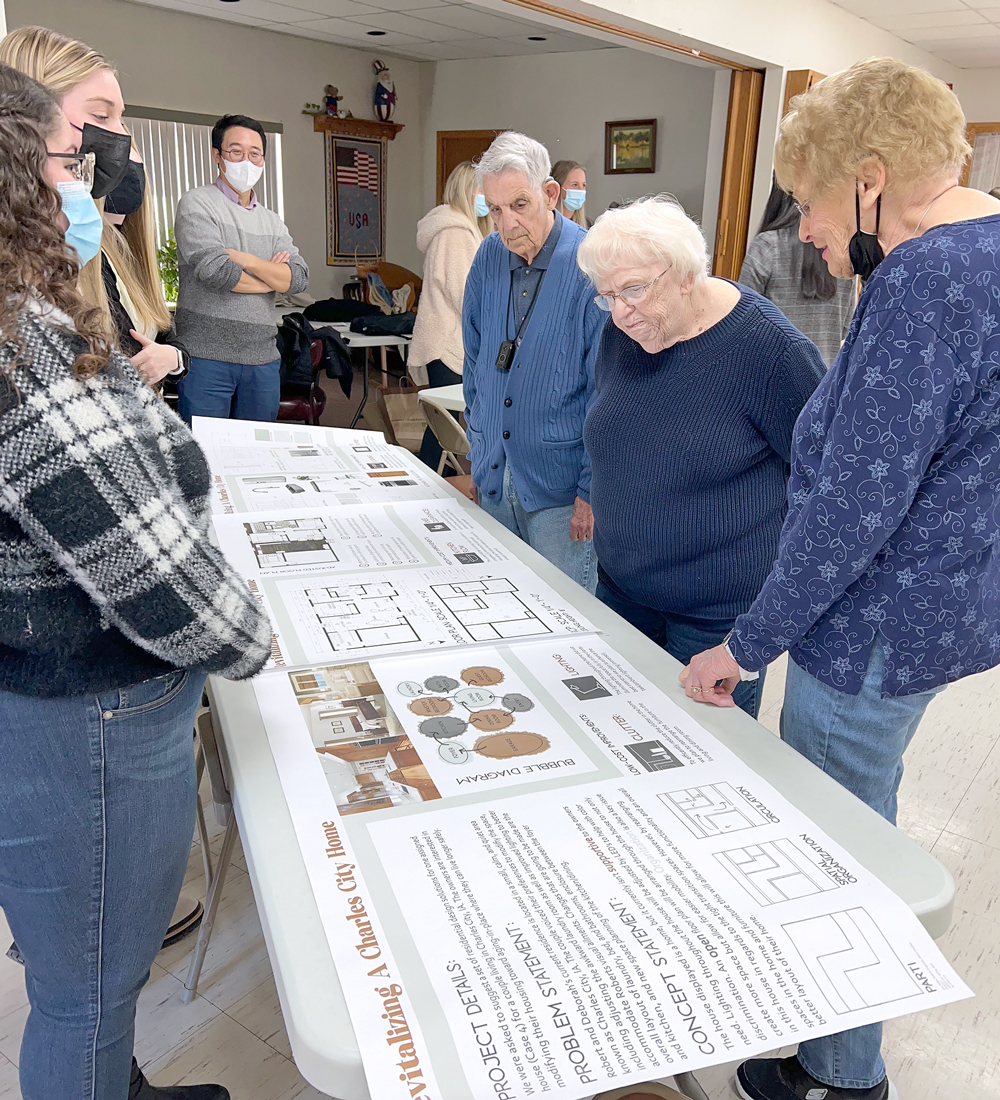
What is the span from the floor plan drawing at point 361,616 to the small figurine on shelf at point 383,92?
8.50 metres

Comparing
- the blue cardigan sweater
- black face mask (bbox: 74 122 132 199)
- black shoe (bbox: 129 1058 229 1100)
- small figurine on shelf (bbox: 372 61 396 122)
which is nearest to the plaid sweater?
black shoe (bbox: 129 1058 229 1100)

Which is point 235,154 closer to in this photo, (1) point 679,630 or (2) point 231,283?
(2) point 231,283

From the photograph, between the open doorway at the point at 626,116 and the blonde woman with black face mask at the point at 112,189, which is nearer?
the blonde woman with black face mask at the point at 112,189

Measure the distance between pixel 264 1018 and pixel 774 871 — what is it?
1121 mm

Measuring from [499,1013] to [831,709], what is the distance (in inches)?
25.7

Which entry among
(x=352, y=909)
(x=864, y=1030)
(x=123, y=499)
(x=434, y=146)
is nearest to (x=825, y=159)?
(x=123, y=499)

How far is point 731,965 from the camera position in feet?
2.58

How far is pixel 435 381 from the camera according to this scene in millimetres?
4246

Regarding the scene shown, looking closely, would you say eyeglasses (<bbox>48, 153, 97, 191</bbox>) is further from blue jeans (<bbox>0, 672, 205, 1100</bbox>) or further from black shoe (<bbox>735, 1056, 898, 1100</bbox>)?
black shoe (<bbox>735, 1056, 898, 1100</bbox>)

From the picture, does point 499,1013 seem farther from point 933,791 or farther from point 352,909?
point 933,791

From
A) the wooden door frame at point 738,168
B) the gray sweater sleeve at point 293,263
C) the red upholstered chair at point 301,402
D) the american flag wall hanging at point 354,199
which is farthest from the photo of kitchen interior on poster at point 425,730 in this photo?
the american flag wall hanging at point 354,199

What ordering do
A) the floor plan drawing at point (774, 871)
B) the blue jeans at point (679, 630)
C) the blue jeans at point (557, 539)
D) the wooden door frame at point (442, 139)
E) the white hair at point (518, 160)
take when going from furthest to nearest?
the wooden door frame at point (442, 139), the blue jeans at point (557, 539), the white hair at point (518, 160), the blue jeans at point (679, 630), the floor plan drawing at point (774, 871)

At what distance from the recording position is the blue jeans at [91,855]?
92cm

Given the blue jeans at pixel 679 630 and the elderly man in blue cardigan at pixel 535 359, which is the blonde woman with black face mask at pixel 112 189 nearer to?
the elderly man in blue cardigan at pixel 535 359
